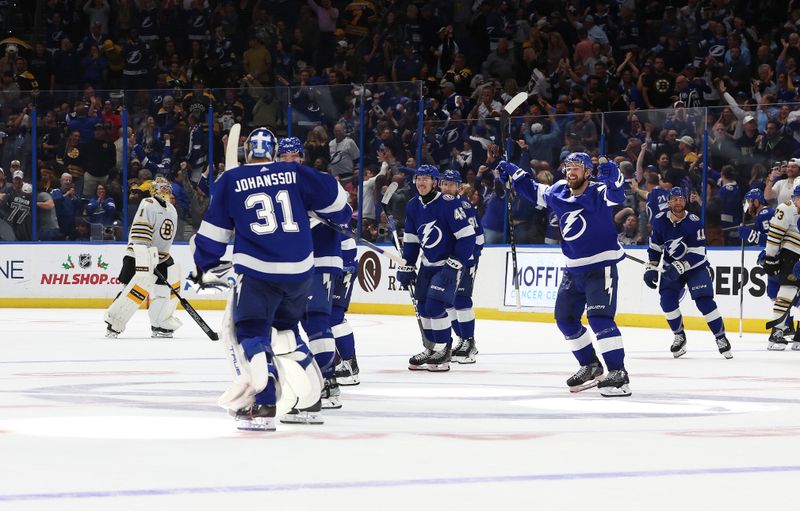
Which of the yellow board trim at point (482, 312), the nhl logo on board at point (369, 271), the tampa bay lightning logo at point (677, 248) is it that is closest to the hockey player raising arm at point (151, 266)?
the yellow board trim at point (482, 312)

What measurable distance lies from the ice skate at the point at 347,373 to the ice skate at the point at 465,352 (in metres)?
2.46

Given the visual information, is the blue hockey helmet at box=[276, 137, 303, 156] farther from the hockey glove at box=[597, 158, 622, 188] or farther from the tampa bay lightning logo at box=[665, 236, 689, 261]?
the tampa bay lightning logo at box=[665, 236, 689, 261]

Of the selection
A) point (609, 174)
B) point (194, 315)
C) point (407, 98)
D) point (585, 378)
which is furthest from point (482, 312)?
point (609, 174)

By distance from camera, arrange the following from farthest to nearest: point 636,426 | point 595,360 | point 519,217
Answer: point 519,217 < point 595,360 < point 636,426

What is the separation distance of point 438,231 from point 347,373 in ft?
7.40

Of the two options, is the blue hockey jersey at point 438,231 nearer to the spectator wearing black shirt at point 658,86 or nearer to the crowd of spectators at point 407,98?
the crowd of spectators at point 407,98

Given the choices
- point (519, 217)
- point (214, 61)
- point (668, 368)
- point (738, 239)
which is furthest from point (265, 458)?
point (214, 61)

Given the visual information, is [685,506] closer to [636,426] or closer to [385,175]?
[636,426]

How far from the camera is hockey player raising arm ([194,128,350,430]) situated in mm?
6527

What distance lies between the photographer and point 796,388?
30.4 feet

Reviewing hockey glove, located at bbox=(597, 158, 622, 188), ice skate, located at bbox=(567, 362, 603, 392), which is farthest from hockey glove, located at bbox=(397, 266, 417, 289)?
hockey glove, located at bbox=(597, 158, 622, 188)

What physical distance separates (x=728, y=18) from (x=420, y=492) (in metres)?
15.8

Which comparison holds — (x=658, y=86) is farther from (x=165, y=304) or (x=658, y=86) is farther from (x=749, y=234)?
(x=165, y=304)

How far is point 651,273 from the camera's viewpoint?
13023 millimetres
